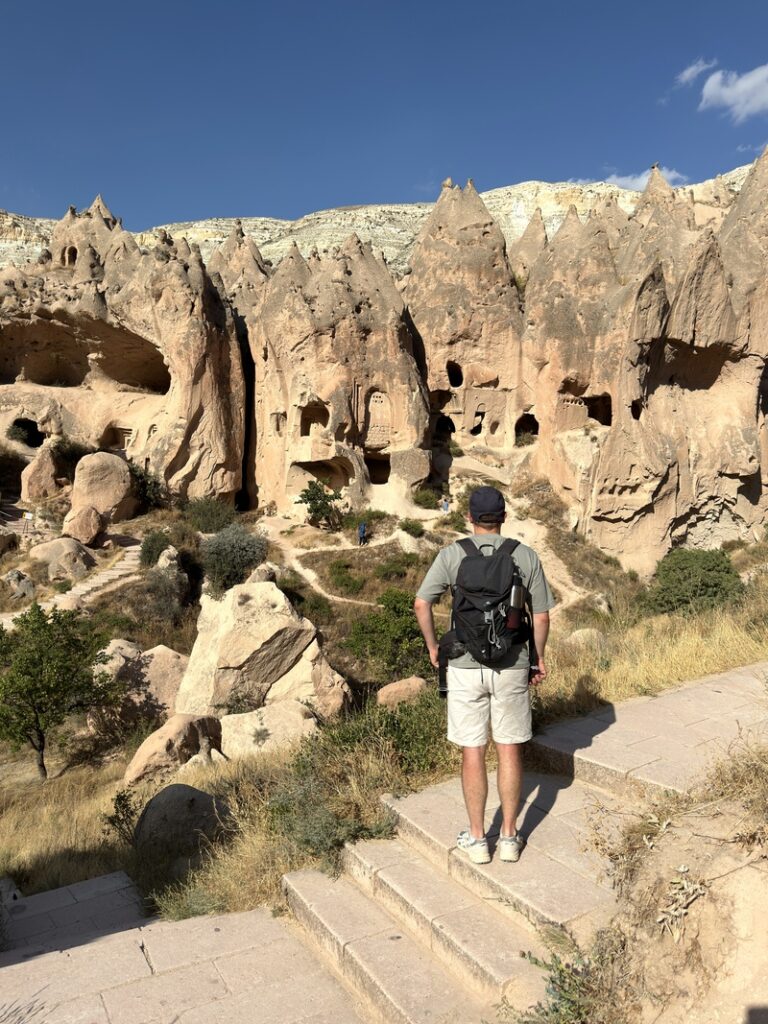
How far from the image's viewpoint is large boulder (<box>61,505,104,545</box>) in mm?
17172

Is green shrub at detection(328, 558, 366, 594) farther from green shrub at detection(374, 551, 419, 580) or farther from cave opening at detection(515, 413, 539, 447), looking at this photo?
cave opening at detection(515, 413, 539, 447)

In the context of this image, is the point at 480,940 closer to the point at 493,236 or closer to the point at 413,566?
the point at 413,566

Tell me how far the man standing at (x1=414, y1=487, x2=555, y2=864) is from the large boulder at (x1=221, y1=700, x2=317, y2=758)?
5.16 meters

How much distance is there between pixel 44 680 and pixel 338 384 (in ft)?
45.4

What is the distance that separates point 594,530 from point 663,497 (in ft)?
7.51

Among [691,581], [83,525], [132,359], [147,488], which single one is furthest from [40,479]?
[691,581]

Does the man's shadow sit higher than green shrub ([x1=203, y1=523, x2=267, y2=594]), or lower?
higher

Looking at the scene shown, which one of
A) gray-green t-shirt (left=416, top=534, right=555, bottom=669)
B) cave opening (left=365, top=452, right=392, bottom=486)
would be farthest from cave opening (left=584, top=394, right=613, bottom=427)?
gray-green t-shirt (left=416, top=534, right=555, bottom=669)

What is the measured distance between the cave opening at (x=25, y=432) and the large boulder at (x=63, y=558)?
23.0 feet

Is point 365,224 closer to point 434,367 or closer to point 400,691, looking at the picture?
point 434,367

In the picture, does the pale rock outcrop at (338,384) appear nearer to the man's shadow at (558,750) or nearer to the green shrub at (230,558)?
the green shrub at (230,558)

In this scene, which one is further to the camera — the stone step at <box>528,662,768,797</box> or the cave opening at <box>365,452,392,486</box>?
the cave opening at <box>365,452,392,486</box>

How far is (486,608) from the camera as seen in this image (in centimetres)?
280

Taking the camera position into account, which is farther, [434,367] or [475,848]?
[434,367]
